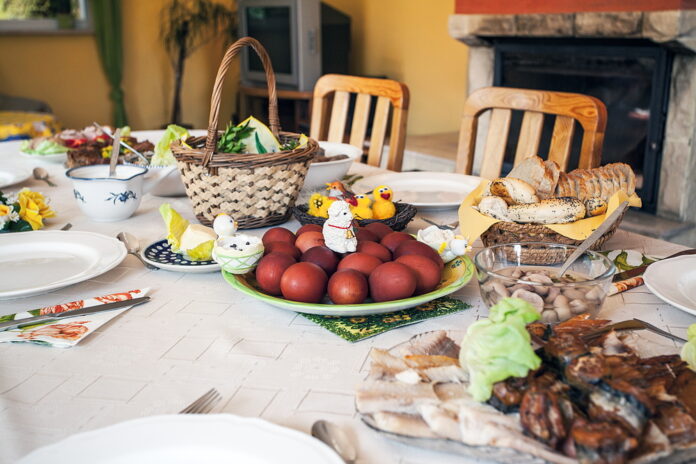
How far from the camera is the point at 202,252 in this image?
1.01 meters

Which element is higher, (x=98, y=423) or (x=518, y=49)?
(x=518, y=49)

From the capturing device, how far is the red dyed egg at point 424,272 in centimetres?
84

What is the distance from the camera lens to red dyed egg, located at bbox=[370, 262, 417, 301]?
2.64ft

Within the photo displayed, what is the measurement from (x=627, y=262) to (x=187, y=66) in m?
4.69

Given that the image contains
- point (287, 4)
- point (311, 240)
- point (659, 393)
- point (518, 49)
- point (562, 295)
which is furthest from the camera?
point (287, 4)

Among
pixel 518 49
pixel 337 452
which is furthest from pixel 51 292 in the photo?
pixel 518 49

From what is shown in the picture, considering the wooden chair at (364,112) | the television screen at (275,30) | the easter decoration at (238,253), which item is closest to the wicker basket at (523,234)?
the easter decoration at (238,253)

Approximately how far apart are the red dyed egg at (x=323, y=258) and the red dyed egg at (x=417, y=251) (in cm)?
9

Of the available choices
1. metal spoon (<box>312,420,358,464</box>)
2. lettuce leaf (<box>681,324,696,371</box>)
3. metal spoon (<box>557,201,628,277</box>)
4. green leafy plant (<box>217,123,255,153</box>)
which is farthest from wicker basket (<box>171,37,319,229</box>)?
lettuce leaf (<box>681,324,696,371</box>)

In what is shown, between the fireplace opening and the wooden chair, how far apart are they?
1321 millimetres

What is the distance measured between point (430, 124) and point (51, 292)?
384 cm

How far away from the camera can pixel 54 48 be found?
4594 millimetres

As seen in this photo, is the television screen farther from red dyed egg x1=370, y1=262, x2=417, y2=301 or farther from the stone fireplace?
red dyed egg x1=370, y1=262, x2=417, y2=301

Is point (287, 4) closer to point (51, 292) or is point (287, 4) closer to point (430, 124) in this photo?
point (430, 124)
